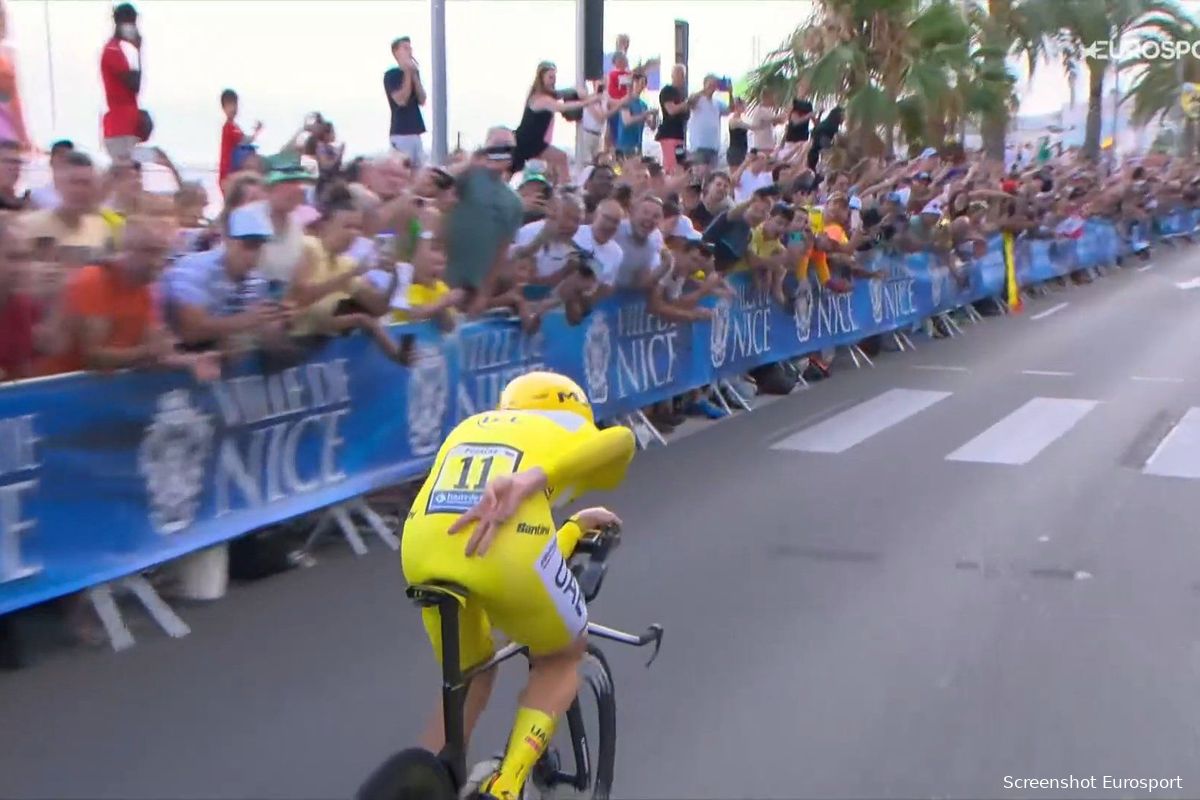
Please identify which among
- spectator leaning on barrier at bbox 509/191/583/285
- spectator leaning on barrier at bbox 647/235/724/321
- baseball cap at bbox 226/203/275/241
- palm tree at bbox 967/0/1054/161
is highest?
palm tree at bbox 967/0/1054/161

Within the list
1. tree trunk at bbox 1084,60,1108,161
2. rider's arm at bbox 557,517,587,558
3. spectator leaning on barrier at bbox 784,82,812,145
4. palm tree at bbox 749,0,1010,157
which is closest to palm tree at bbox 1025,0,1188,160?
tree trunk at bbox 1084,60,1108,161

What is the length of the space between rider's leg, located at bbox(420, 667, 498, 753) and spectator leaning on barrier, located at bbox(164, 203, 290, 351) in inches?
132

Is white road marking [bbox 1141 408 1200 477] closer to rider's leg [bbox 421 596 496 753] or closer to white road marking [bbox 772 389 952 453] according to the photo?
white road marking [bbox 772 389 952 453]

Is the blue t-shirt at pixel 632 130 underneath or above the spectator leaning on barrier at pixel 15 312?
above

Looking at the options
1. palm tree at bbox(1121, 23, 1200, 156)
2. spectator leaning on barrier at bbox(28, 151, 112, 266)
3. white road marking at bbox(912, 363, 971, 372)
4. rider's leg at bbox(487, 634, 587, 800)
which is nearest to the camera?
rider's leg at bbox(487, 634, 587, 800)

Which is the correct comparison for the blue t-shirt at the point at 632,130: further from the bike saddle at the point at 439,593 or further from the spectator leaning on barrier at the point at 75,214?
the bike saddle at the point at 439,593

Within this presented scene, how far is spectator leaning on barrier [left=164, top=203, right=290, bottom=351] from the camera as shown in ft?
22.4

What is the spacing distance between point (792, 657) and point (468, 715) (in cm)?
230

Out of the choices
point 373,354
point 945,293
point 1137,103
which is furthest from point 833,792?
point 1137,103

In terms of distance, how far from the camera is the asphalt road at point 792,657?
16.0 feet

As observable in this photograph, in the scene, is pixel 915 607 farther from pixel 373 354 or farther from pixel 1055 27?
pixel 1055 27

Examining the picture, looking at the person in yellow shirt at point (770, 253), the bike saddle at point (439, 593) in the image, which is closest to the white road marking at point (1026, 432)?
the person in yellow shirt at point (770, 253)

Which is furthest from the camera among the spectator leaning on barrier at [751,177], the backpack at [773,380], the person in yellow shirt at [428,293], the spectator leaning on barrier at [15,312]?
the spectator leaning on barrier at [751,177]

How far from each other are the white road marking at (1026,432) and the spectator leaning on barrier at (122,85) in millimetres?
6599
